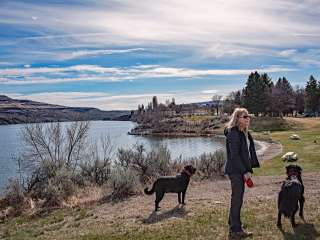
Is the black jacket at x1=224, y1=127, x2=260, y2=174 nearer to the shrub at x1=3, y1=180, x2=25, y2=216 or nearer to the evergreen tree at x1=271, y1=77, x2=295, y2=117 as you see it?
the shrub at x1=3, y1=180, x2=25, y2=216

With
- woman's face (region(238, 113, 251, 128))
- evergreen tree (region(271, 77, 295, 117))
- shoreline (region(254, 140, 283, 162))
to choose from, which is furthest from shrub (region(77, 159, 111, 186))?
evergreen tree (region(271, 77, 295, 117))

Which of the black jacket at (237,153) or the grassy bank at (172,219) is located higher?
the black jacket at (237,153)

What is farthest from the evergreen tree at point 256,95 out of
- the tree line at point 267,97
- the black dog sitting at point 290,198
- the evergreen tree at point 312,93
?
the black dog sitting at point 290,198

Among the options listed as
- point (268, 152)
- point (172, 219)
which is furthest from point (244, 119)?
point (268, 152)

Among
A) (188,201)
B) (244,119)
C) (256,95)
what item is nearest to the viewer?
(244,119)

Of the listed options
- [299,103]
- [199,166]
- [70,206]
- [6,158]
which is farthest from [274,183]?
[299,103]

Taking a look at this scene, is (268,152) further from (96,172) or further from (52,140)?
(96,172)

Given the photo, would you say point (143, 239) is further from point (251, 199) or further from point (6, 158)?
point (6, 158)

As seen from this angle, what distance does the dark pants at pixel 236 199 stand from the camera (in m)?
6.60

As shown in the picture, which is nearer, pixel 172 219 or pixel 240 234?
pixel 240 234

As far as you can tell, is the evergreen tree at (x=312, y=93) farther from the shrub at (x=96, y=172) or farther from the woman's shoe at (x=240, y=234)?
the woman's shoe at (x=240, y=234)

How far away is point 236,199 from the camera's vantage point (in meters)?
6.72

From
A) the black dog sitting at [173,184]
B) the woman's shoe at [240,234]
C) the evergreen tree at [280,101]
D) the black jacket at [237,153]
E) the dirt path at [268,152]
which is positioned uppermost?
the evergreen tree at [280,101]

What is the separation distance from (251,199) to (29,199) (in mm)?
8076
